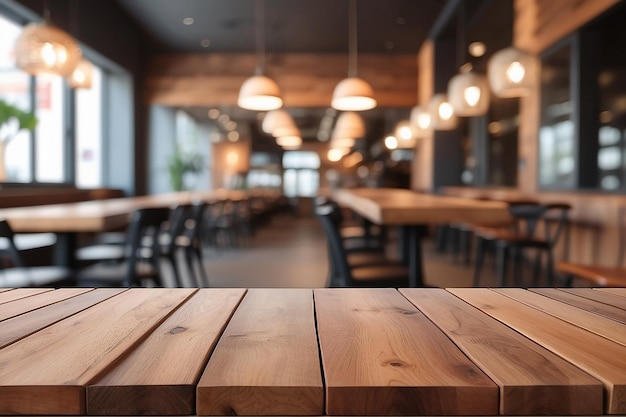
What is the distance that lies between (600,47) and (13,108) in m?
5.07

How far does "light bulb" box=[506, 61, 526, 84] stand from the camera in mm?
4387

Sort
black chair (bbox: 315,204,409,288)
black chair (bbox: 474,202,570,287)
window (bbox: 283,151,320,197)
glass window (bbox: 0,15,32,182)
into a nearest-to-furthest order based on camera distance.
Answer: black chair (bbox: 315,204,409,288) < black chair (bbox: 474,202,570,287) < glass window (bbox: 0,15,32,182) < window (bbox: 283,151,320,197)

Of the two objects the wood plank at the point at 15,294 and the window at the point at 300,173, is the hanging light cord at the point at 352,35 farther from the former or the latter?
the window at the point at 300,173

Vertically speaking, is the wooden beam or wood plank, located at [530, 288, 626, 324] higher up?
the wooden beam

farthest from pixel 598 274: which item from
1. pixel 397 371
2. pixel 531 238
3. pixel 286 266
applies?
pixel 286 266

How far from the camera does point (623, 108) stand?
4684 mm

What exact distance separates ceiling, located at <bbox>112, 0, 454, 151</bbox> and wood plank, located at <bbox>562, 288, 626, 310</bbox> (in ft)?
22.6

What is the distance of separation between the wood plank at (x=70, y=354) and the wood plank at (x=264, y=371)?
14 cm

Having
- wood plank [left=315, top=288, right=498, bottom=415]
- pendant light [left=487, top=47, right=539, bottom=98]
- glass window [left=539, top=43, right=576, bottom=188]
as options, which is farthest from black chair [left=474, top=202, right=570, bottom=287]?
wood plank [left=315, top=288, right=498, bottom=415]

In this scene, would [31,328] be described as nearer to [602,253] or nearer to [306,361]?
[306,361]

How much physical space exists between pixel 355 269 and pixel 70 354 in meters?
2.57

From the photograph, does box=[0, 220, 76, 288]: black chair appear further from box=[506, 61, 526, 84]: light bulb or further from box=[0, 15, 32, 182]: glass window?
box=[506, 61, 526, 84]: light bulb

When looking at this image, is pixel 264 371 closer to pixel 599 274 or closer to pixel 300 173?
pixel 599 274

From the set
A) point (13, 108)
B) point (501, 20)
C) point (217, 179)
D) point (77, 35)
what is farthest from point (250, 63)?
point (217, 179)
